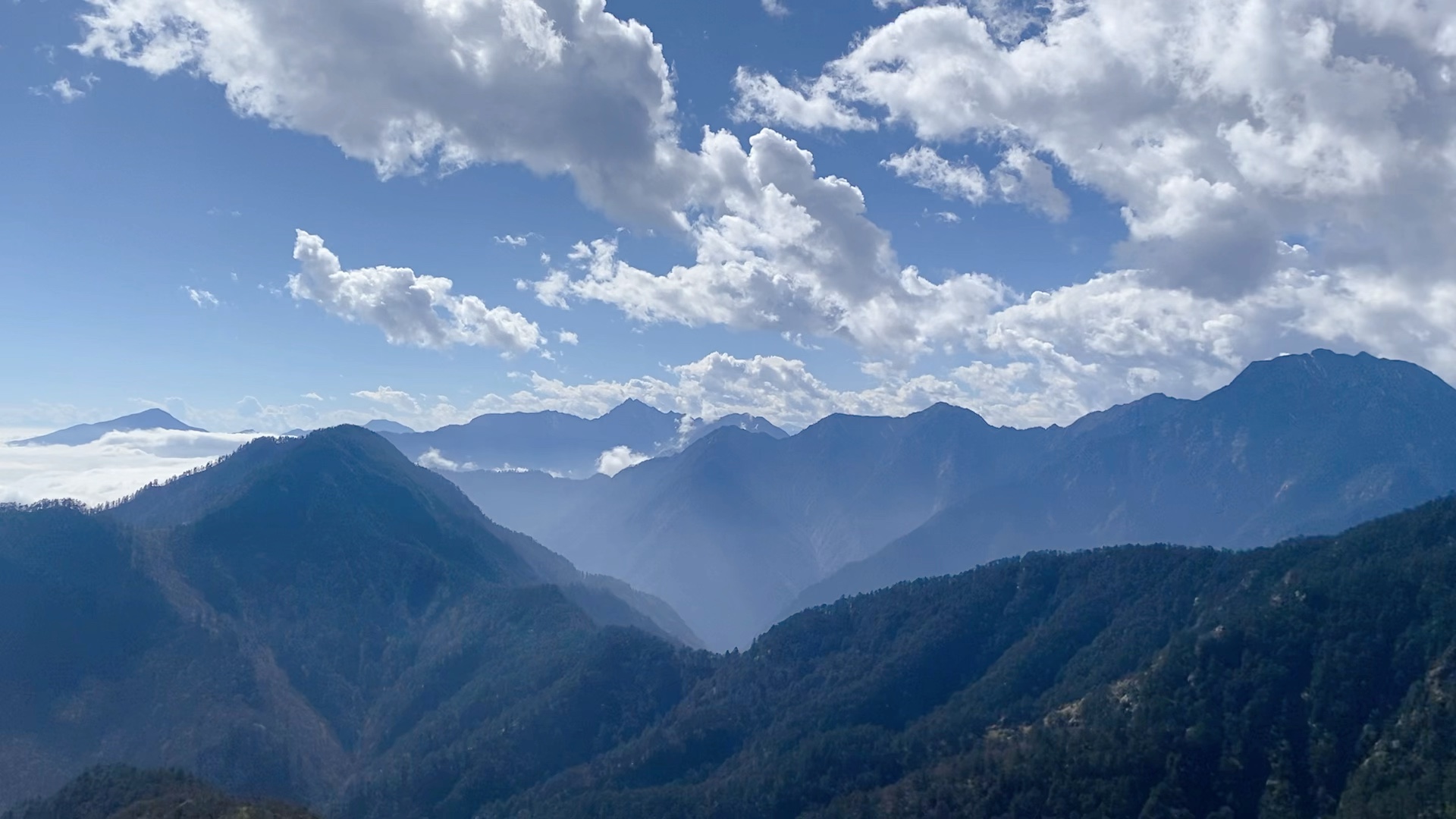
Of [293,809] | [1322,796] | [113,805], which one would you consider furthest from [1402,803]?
[113,805]

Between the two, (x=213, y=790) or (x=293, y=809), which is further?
(x=213, y=790)

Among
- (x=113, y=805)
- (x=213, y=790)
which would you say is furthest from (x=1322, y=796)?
(x=113, y=805)

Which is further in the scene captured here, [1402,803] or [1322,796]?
[1322,796]

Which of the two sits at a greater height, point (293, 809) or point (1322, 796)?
point (293, 809)

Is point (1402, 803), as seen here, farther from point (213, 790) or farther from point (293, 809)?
point (213, 790)

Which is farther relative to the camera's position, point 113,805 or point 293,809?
point 113,805

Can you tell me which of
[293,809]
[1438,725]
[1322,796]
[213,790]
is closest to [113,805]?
[213,790]

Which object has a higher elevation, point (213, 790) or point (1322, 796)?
point (213, 790)

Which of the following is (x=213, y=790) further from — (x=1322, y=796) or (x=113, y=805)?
(x=1322, y=796)
